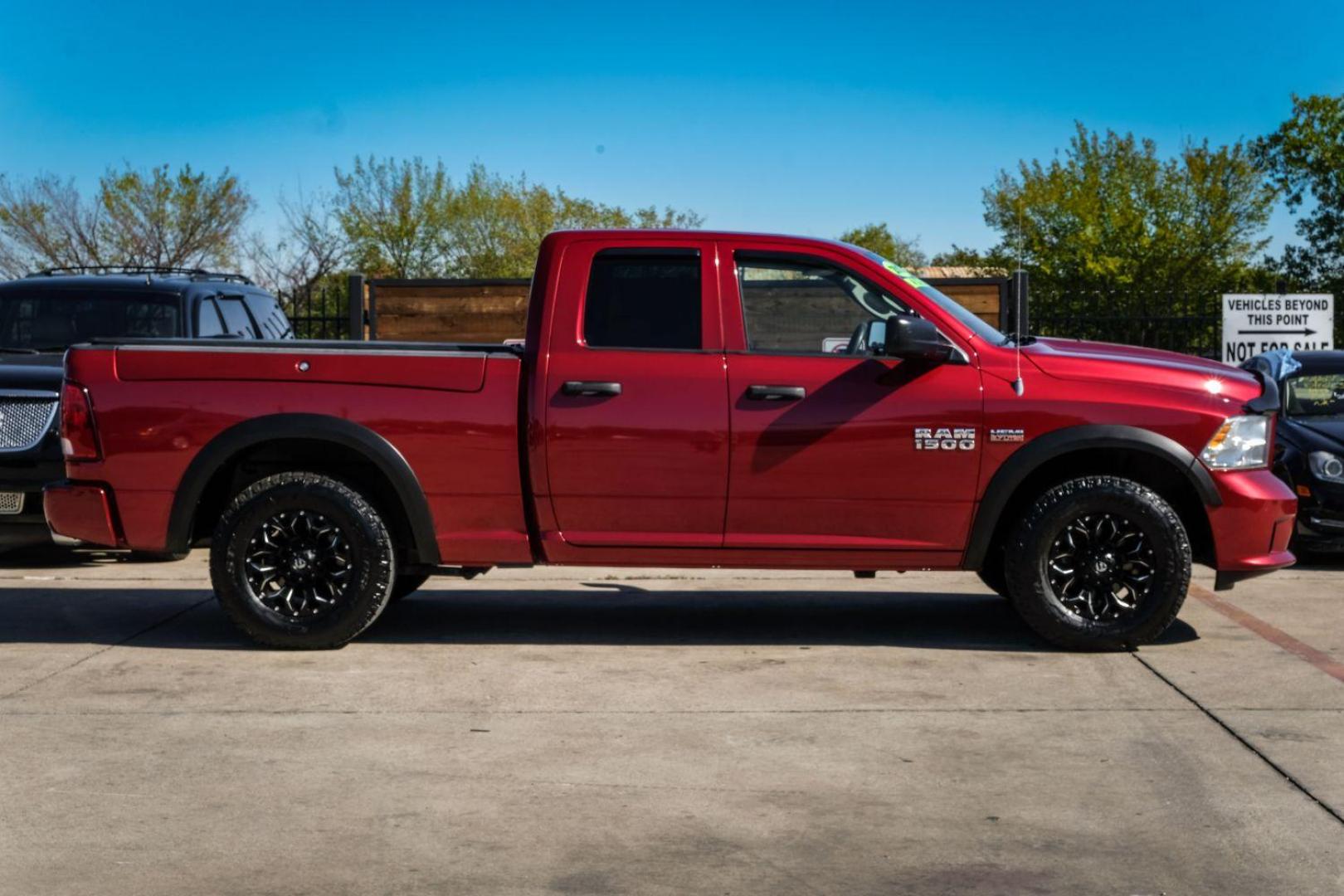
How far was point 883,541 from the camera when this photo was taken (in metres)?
7.56

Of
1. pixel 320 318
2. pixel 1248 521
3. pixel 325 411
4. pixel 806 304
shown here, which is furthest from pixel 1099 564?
pixel 320 318

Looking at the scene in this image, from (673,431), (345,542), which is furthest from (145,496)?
(673,431)

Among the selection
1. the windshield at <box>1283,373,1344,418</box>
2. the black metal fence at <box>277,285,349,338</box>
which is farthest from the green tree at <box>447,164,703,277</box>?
the windshield at <box>1283,373,1344,418</box>

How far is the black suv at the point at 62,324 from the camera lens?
10.2m

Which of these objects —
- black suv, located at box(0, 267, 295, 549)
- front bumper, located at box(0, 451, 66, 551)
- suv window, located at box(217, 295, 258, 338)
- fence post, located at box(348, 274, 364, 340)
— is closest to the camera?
front bumper, located at box(0, 451, 66, 551)

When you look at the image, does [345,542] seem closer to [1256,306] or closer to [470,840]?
[470,840]

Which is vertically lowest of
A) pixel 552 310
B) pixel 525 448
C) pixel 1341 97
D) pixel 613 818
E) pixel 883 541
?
pixel 613 818

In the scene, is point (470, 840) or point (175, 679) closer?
point (470, 840)

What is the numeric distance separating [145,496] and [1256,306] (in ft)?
43.5

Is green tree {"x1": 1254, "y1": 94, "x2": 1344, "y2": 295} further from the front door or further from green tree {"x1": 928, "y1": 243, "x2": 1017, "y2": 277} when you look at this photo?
the front door

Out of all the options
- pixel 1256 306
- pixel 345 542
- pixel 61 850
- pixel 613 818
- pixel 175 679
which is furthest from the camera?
pixel 1256 306

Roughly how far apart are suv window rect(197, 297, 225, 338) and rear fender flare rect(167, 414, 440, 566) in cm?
410

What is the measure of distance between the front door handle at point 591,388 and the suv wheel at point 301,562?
1102mm

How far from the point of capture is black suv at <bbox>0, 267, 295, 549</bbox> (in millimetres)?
10242
